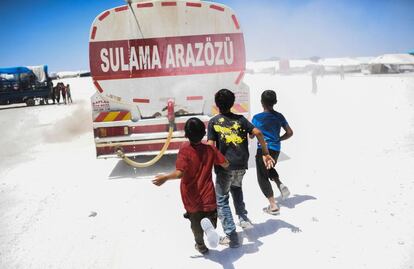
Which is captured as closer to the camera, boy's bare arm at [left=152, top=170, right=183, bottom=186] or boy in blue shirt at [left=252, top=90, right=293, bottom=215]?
boy's bare arm at [left=152, top=170, right=183, bottom=186]

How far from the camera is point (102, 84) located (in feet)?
20.1

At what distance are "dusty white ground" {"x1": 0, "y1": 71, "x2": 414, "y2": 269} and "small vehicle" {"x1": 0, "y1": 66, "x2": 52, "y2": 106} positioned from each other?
19835 mm

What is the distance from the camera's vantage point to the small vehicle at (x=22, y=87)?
25.6 metres

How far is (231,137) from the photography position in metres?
3.46

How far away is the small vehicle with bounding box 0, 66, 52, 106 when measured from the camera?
2558 cm

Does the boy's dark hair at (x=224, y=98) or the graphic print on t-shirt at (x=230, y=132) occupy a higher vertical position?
the boy's dark hair at (x=224, y=98)

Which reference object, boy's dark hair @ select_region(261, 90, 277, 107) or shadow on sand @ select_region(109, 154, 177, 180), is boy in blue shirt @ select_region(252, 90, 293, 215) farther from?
shadow on sand @ select_region(109, 154, 177, 180)

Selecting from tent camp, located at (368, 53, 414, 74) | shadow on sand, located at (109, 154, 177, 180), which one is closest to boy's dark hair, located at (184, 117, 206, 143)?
shadow on sand, located at (109, 154, 177, 180)

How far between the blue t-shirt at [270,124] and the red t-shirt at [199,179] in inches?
49.8

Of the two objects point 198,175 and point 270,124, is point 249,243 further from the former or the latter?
point 270,124

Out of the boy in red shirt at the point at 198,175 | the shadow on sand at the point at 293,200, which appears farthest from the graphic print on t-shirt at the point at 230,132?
the shadow on sand at the point at 293,200

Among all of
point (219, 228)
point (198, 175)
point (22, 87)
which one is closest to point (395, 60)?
point (22, 87)

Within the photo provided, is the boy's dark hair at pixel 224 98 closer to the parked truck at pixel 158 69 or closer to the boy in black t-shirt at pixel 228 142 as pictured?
the boy in black t-shirt at pixel 228 142

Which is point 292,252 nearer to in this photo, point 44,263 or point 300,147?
point 44,263
